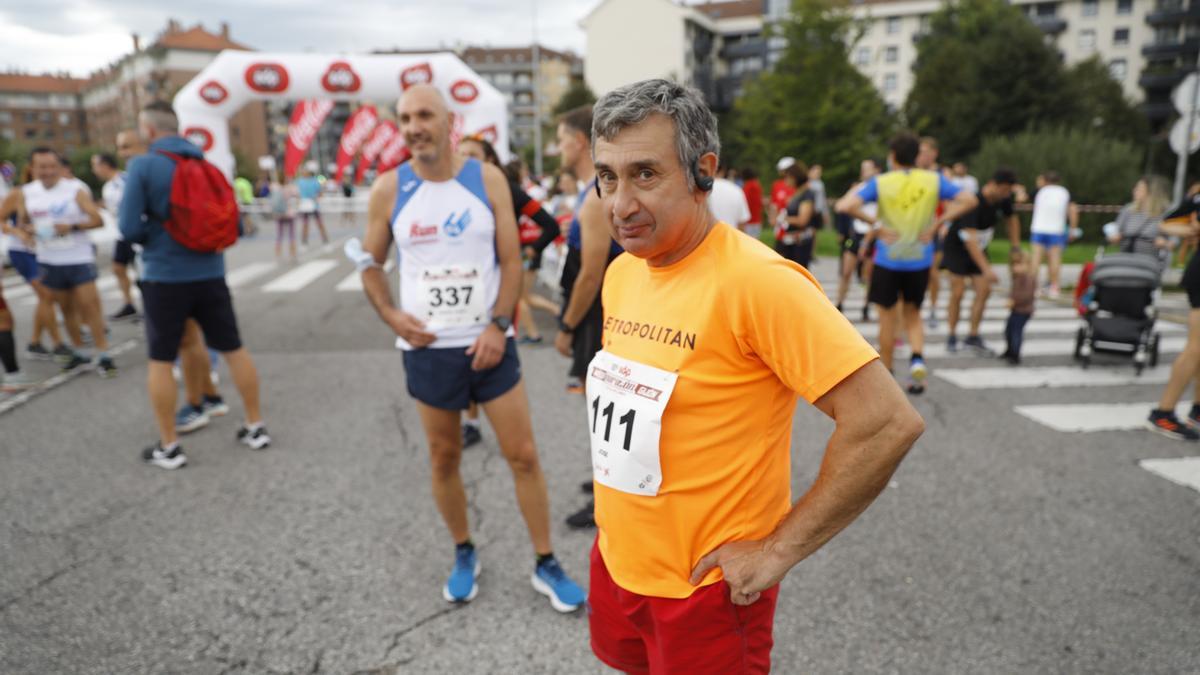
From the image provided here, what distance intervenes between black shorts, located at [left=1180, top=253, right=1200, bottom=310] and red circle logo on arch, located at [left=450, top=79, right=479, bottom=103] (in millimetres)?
10603

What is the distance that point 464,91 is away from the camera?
12250 millimetres

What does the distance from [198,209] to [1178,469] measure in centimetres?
631

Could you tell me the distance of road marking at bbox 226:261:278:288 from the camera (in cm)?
1216

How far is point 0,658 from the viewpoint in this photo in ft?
8.45

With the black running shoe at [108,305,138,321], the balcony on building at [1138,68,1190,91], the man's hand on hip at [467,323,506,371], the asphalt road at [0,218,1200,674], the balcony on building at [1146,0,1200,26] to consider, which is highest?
the balcony on building at [1146,0,1200,26]

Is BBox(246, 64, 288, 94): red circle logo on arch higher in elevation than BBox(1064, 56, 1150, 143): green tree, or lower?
lower

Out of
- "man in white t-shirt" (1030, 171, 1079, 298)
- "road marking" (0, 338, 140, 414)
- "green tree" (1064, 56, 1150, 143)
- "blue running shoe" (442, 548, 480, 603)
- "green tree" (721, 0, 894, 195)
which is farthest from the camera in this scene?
"green tree" (1064, 56, 1150, 143)

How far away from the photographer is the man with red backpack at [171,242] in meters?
4.21

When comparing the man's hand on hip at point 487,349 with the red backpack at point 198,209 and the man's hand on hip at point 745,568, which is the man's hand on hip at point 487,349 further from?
the red backpack at point 198,209

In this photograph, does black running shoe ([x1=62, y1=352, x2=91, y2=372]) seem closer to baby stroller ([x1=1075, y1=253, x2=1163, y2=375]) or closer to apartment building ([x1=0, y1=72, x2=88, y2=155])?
baby stroller ([x1=1075, y1=253, x2=1163, y2=375])

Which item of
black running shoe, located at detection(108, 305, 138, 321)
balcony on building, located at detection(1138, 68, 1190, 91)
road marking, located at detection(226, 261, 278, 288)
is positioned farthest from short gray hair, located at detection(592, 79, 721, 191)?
balcony on building, located at detection(1138, 68, 1190, 91)

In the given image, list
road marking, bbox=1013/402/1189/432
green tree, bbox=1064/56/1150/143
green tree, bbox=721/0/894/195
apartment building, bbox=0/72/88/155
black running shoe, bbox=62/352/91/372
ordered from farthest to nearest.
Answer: apartment building, bbox=0/72/88/155, green tree, bbox=1064/56/1150/143, green tree, bbox=721/0/894/195, black running shoe, bbox=62/352/91/372, road marking, bbox=1013/402/1189/432

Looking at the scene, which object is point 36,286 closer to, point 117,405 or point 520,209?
point 117,405

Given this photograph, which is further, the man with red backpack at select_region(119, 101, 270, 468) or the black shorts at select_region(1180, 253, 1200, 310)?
the black shorts at select_region(1180, 253, 1200, 310)
